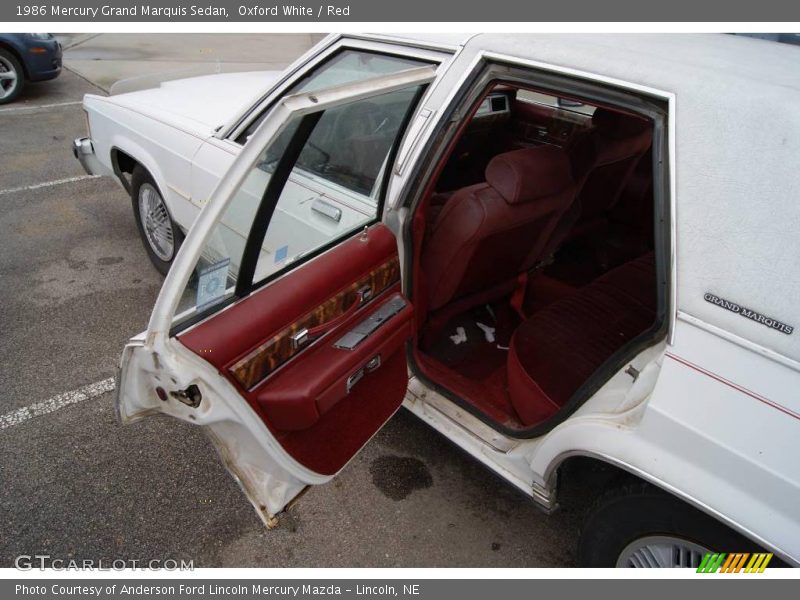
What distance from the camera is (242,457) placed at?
172 cm

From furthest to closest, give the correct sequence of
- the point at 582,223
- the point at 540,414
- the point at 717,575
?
the point at 582,223, the point at 540,414, the point at 717,575

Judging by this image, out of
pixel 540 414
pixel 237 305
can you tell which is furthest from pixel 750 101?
pixel 237 305

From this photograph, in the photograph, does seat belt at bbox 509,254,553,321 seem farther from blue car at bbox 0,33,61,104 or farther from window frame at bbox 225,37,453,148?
blue car at bbox 0,33,61,104

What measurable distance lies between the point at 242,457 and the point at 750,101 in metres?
1.74

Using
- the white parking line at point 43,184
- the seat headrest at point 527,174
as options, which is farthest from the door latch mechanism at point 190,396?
the white parking line at point 43,184

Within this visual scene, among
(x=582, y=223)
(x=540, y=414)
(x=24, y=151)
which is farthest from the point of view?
(x=24, y=151)

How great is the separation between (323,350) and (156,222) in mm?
2188

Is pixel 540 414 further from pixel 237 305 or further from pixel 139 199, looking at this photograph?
pixel 139 199

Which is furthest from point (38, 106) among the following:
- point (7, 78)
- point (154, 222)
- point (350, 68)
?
point (350, 68)

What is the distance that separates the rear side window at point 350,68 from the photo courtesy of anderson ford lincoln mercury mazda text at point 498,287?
1 centimetres

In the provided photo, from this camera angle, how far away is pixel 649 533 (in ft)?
5.32

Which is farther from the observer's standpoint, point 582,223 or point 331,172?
point 582,223

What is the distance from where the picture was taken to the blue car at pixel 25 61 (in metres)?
6.55

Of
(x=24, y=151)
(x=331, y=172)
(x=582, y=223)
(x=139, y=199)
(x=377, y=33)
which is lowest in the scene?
(x=24, y=151)
